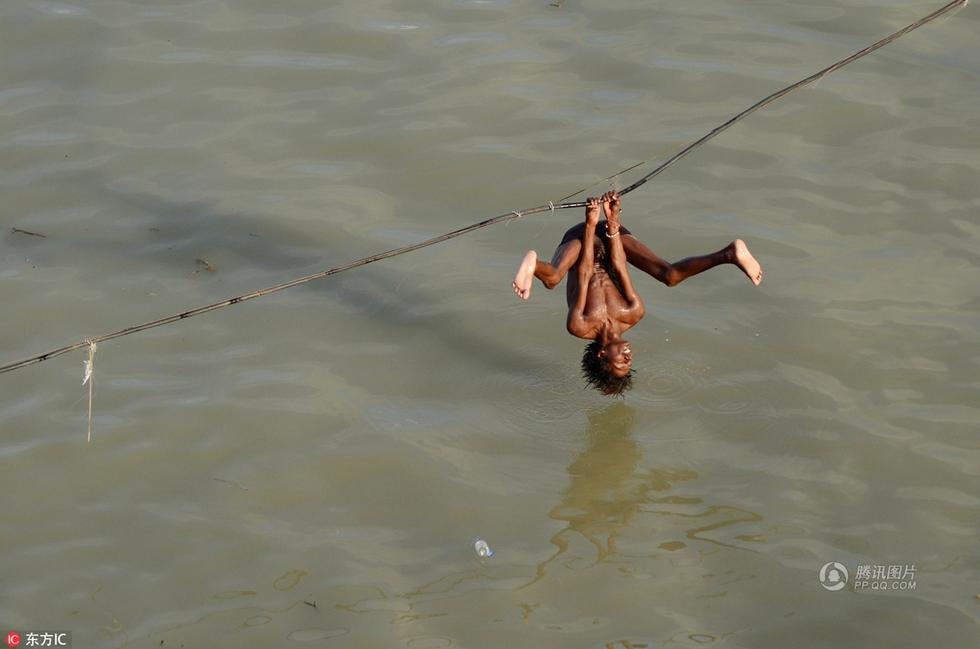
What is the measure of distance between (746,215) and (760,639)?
330 cm

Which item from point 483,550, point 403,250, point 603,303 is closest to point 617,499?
point 483,550

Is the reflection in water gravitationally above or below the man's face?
below

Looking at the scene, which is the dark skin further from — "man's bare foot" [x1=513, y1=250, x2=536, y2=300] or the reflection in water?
"man's bare foot" [x1=513, y1=250, x2=536, y2=300]

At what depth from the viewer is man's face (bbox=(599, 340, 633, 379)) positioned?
6.61 meters

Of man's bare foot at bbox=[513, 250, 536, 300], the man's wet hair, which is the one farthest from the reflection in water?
man's bare foot at bbox=[513, 250, 536, 300]

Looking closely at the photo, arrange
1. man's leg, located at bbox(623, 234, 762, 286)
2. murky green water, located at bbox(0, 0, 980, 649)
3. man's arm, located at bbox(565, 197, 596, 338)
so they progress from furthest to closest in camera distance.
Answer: man's arm, located at bbox(565, 197, 596, 338) → man's leg, located at bbox(623, 234, 762, 286) → murky green water, located at bbox(0, 0, 980, 649)

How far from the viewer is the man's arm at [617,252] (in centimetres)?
634

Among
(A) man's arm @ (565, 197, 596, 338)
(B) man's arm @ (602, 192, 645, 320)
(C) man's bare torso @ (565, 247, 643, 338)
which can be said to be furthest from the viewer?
(C) man's bare torso @ (565, 247, 643, 338)

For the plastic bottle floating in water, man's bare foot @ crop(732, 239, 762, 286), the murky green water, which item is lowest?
the plastic bottle floating in water

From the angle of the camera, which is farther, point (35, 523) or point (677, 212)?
point (677, 212)

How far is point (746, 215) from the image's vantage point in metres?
8.12

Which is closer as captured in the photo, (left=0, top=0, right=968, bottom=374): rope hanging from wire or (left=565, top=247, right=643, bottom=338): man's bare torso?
(left=0, top=0, right=968, bottom=374): rope hanging from wire

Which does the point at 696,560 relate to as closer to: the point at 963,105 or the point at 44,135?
the point at 963,105

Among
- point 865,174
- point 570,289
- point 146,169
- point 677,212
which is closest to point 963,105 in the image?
point 865,174
